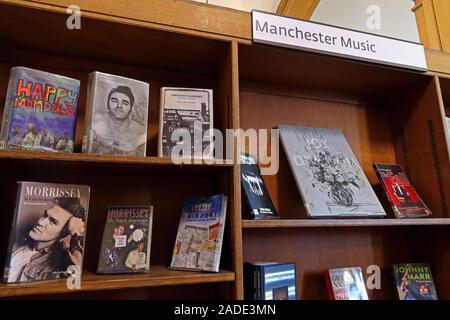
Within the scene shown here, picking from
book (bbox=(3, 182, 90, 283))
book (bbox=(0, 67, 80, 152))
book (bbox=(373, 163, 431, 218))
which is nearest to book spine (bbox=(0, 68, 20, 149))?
book (bbox=(0, 67, 80, 152))

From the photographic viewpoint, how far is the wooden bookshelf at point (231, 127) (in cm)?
97

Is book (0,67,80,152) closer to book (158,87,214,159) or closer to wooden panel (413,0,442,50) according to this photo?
book (158,87,214,159)

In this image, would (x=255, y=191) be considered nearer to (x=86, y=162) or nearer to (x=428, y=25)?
(x=86, y=162)

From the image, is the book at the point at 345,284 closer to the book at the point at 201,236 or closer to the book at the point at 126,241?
the book at the point at 201,236

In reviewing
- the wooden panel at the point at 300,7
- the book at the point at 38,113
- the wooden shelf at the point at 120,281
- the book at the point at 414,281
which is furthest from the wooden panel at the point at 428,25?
the book at the point at 38,113

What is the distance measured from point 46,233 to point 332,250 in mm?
1078

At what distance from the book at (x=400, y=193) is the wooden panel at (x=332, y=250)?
15 centimetres

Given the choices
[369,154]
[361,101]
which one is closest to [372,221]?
[369,154]

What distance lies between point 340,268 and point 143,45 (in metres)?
1.15

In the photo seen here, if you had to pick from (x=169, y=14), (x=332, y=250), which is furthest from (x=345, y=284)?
(x=169, y=14)

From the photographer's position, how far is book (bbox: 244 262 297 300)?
104 cm
